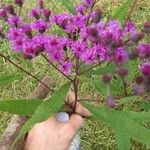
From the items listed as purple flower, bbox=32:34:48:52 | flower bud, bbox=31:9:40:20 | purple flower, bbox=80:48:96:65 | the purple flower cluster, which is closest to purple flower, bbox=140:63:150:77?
the purple flower cluster

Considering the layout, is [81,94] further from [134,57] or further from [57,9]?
[134,57]

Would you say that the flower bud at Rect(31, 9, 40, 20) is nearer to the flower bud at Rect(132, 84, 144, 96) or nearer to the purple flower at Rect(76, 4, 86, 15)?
the purple flower at Rect(76, 4, 86, 15)

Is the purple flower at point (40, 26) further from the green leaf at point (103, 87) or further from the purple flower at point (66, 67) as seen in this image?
the green leaf at point (103, 87)

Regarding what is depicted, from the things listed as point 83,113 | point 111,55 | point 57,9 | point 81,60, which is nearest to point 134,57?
point 111,55

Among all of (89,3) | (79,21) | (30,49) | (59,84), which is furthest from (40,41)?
(59,84)

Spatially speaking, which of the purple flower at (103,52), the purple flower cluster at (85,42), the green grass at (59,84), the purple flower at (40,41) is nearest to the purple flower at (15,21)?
the purple flower cluster at (85,42)

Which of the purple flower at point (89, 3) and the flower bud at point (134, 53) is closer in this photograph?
the flower bud at point (134, 53)

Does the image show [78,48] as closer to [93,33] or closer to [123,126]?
[93,33]
